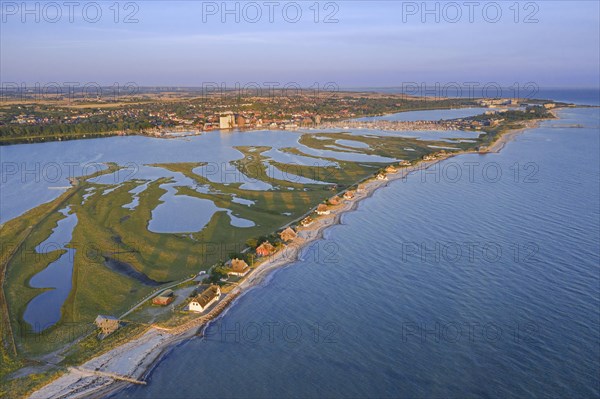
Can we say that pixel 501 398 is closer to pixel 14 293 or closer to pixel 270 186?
pixel 14 293

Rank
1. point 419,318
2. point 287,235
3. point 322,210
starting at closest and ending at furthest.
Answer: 1. point 419,318
2. point 287,235
3. point 322,210

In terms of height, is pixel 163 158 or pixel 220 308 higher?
pixel 163 158

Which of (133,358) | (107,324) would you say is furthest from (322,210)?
(133,358)

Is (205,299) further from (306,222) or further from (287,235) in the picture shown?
(306,222)

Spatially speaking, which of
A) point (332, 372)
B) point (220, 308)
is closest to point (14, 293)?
point (220, 308)

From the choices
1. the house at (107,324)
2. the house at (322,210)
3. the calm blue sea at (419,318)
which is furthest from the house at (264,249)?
the house at (107,324)

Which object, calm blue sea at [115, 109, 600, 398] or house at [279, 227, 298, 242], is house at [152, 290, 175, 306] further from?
house at [279, 227, 298, 242]
